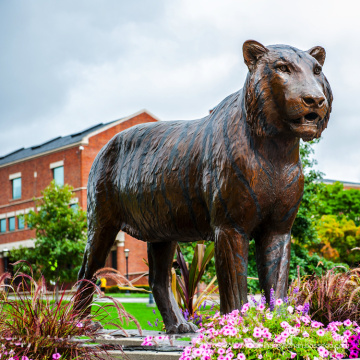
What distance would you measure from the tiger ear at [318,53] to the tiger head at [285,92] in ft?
0.65

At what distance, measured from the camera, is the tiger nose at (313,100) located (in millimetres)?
3947

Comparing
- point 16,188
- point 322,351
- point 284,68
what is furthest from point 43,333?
point 16,188

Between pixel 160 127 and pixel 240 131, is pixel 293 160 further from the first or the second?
pixel 160 127

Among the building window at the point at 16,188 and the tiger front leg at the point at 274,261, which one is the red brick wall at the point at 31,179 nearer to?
the building window at the point at 16,188

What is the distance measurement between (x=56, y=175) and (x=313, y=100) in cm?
3527

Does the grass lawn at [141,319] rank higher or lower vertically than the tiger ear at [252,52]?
lower

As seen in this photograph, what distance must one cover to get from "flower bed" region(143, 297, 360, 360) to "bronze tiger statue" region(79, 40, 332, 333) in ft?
1.05

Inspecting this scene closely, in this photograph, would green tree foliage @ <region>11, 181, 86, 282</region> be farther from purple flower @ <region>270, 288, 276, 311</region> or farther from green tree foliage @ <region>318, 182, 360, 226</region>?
green tree foliage @ <region>318, 182, 360, 226</region>

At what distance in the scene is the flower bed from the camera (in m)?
3.79

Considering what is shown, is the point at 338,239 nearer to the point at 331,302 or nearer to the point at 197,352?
the point at 331,302

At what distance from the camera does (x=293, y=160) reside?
447cm

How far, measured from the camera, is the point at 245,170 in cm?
426

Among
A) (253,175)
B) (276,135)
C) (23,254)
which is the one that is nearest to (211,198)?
(253,175)

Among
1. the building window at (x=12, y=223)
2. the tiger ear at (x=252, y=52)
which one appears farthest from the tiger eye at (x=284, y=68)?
the building window at (x=12, y=223)
